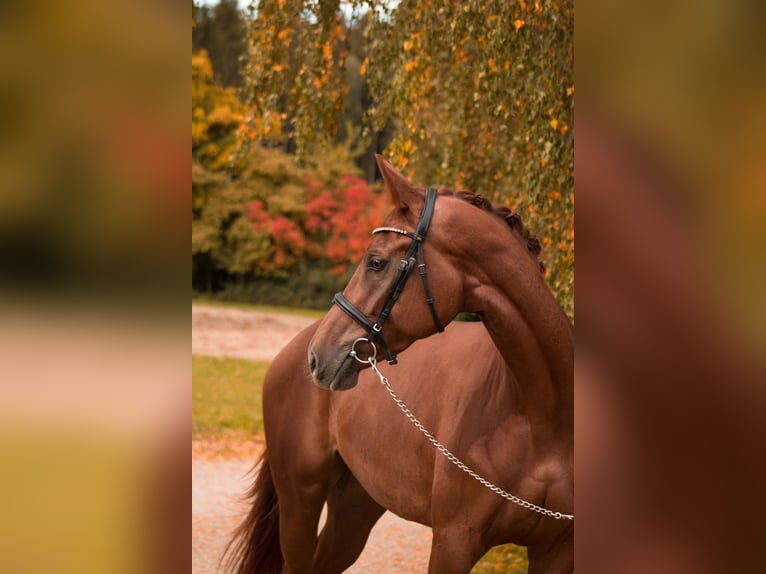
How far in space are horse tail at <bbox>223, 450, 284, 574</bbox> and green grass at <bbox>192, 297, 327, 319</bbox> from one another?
17.4 meters

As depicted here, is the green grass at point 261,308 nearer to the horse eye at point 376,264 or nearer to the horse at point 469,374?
the horse at point 469,374

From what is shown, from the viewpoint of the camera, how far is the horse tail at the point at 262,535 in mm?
4625

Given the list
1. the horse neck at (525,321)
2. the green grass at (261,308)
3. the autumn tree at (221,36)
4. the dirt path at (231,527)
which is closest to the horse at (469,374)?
the horse neck at (525,321)

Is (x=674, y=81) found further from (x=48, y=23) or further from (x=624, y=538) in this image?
(x=48, y=23)

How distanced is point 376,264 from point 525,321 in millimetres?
590

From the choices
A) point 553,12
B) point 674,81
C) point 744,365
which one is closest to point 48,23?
point 674,81

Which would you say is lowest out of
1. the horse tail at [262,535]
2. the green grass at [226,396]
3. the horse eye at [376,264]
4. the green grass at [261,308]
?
the green grass at [261,308]

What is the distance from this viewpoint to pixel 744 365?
0.72 meters

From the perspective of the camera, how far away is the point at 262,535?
15.3 ft

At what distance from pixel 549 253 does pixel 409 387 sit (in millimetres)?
2586

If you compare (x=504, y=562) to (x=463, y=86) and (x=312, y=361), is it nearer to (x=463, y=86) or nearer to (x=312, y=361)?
(x=463, y=86)

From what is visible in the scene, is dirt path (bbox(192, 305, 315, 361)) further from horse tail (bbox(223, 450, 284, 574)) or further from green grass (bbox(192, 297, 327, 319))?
horse tail (bbox(223, 450, 284, 574))

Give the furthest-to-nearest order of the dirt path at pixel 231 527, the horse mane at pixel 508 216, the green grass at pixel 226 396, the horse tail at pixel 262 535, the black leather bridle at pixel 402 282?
the green grass at pixel 226 396 < the dirt path at pixel 231 527 < the horse tail at pixel 262 535 < the horse mane at pixel 508 216 < the black leather bridle at pixel 402 282

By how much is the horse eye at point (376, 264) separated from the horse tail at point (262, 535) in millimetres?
2139
